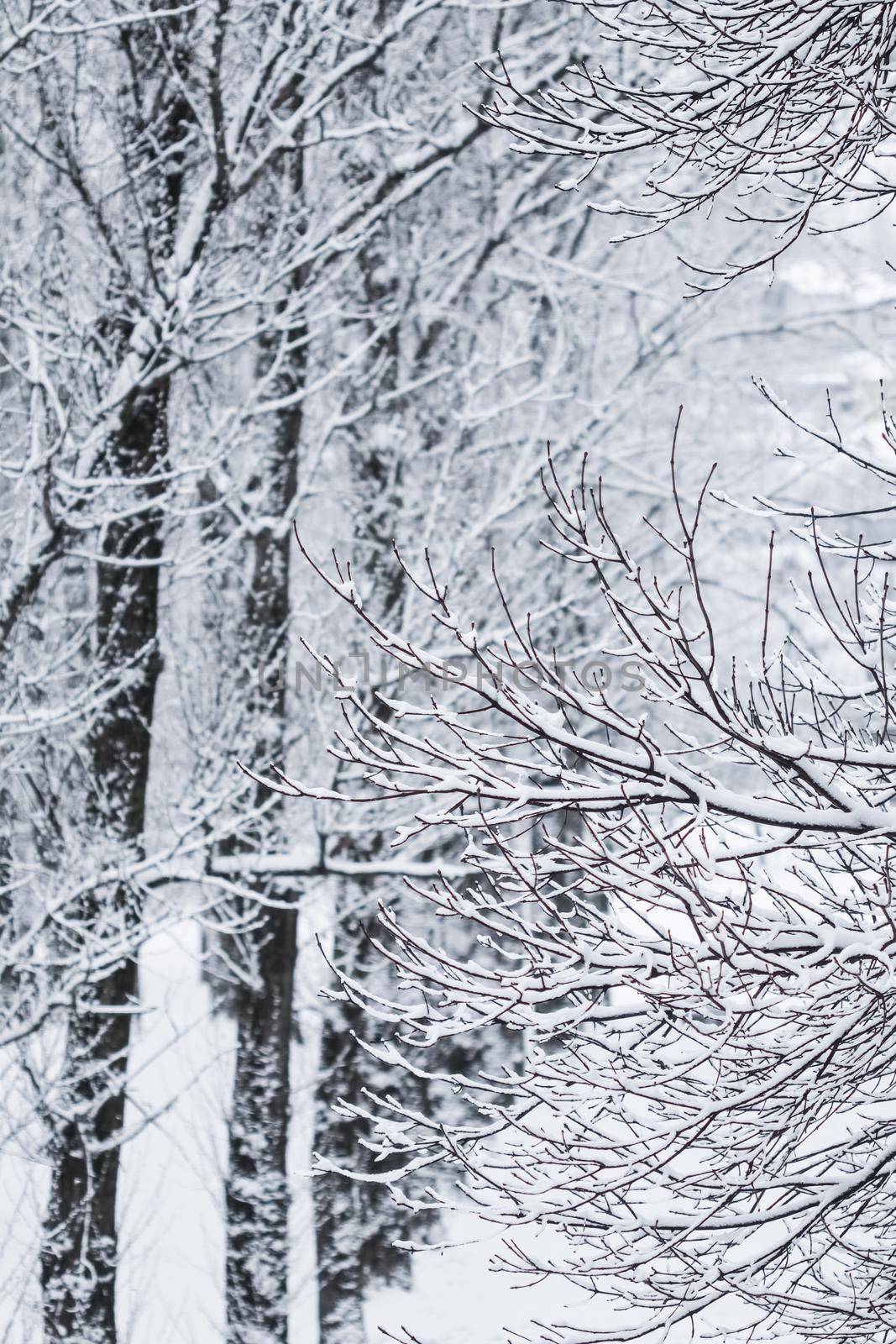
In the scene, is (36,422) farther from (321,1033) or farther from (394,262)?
(321,1033)

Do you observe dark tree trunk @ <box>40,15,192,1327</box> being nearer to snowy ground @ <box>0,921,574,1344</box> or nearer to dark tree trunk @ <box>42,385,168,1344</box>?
dark tree trunk @ <box>42,385,168,1344</box>

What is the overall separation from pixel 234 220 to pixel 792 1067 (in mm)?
7065

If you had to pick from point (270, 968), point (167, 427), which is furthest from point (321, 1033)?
point (167, 427)

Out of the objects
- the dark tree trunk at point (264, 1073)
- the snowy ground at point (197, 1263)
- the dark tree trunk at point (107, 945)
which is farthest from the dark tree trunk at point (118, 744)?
the dark tree trunk at point (264, 1073)

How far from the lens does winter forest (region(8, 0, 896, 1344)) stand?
300 centimetres

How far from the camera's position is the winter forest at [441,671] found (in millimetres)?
3002

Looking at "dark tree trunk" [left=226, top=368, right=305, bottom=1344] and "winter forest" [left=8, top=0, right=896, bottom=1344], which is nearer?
"winter forest" [left=8, top=0, right=896, bottom=1344]

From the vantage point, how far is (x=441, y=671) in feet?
9.30

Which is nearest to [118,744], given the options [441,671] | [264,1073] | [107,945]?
[107,945]

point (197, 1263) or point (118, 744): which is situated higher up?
point (118, 744)

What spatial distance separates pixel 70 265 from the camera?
297 inches

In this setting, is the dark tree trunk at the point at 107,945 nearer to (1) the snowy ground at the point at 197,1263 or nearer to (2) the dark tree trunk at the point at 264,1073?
(1) the snowy ground at the point at 197,1263

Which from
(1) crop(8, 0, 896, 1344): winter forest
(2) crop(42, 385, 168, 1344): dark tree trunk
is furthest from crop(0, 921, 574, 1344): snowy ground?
(2) crop(42, 385, 168, 1344): dark tree trunk

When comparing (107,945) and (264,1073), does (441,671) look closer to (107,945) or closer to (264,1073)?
(107,945)
